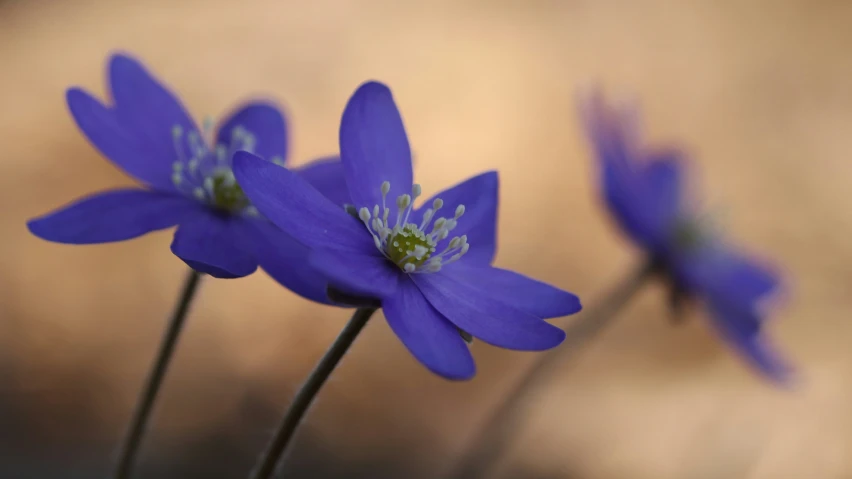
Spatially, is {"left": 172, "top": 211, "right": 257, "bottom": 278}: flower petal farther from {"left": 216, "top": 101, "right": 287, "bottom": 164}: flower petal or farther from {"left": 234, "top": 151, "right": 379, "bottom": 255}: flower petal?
{"left": 216, "top": 101, "right": 287, "bottom": 164}: flower petal

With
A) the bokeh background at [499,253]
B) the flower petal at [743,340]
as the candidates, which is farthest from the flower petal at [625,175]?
the bokeh background at [499,253]

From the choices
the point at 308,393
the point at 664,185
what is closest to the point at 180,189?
the point at 308,393

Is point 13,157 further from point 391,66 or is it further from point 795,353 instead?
point 795,353

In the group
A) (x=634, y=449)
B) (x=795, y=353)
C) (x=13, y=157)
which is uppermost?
(x=795, y=353)

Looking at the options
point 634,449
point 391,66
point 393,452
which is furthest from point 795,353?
point 391,66

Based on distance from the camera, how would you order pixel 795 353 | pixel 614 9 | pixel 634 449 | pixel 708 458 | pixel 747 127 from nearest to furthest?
pixel 708 458 → pixel 634 449 → pixel 795 353 → pixel 747 127 → pixel 614 9

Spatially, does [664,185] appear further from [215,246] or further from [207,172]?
[215,246]

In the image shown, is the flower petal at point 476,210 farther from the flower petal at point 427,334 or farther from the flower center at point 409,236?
the flower petal at point 427,334
